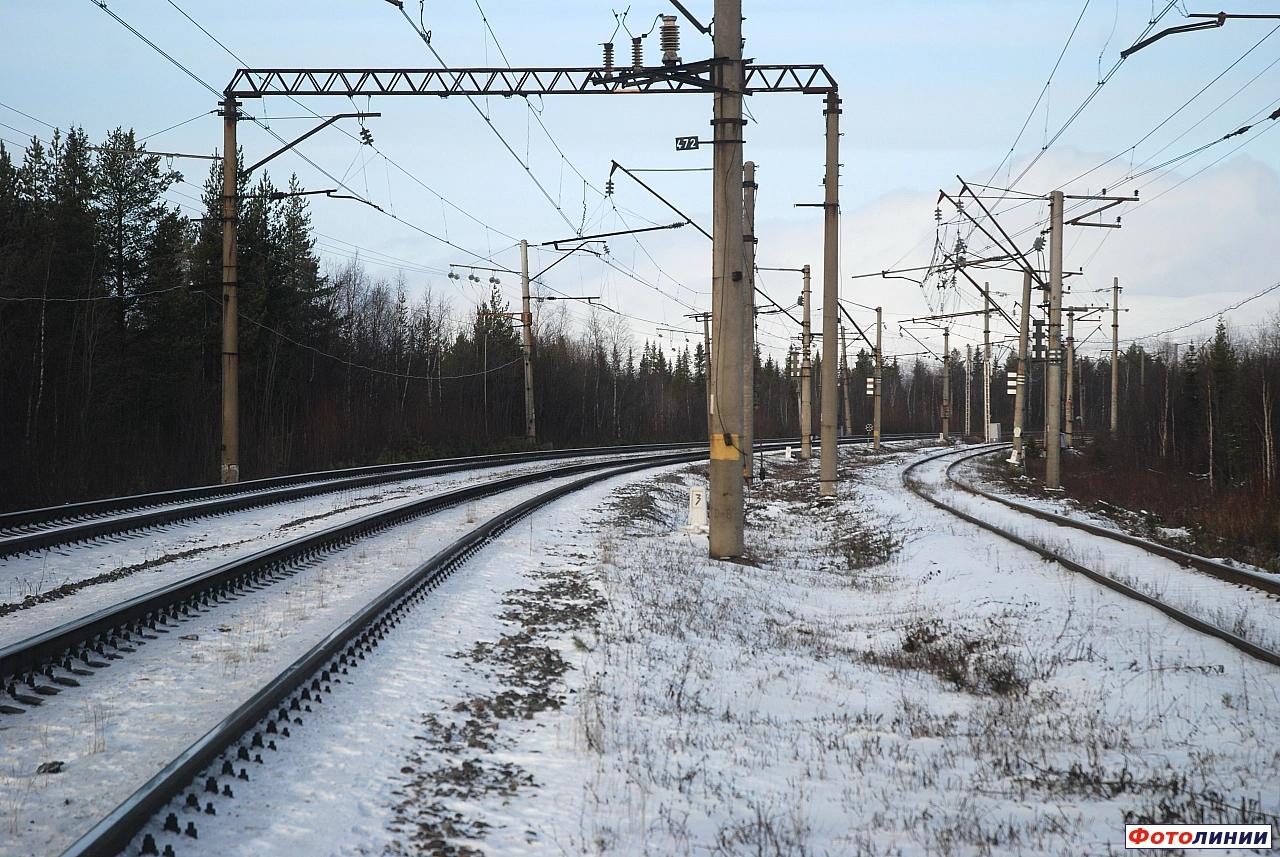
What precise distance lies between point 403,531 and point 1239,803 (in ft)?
42.8

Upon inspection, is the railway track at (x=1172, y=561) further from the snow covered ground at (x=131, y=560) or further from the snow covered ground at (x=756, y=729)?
the snow covered ground at (x=131, y=560)

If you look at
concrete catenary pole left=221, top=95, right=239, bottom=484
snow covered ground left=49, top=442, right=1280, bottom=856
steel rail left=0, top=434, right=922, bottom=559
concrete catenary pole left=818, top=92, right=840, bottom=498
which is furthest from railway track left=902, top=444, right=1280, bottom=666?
concrete catenary pole left=221, top=95, right=239, bottom=484

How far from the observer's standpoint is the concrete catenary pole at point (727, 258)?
1528 centimetres

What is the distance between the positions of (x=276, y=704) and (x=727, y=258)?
10499 millimetres

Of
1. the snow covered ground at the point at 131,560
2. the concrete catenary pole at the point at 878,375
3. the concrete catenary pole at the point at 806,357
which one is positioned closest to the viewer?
the snow covered ground at the point at 131,560

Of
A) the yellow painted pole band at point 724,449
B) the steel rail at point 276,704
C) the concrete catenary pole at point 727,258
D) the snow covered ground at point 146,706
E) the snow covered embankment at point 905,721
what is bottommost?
the snow covered embankment at point 905,721

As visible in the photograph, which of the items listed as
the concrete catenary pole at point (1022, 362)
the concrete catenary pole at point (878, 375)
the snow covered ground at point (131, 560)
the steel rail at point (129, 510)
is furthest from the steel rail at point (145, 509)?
the concrete catenary pole at point (878, 375)

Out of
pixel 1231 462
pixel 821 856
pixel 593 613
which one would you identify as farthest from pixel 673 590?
pixel 1231 462

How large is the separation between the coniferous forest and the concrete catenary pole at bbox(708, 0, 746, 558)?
12.1 m

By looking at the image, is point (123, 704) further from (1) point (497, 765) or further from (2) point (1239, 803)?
(2) point (1239, 803)

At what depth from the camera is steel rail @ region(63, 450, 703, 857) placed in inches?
169

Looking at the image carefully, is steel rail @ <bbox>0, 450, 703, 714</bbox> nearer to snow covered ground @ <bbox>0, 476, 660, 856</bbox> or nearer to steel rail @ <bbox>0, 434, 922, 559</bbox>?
snow covered ground @ <bbox>0, 476, 660, 856</bbox>

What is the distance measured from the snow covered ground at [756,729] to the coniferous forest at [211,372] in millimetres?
13784

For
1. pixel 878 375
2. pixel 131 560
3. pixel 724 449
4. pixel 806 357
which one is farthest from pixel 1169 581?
pixel 878 375
